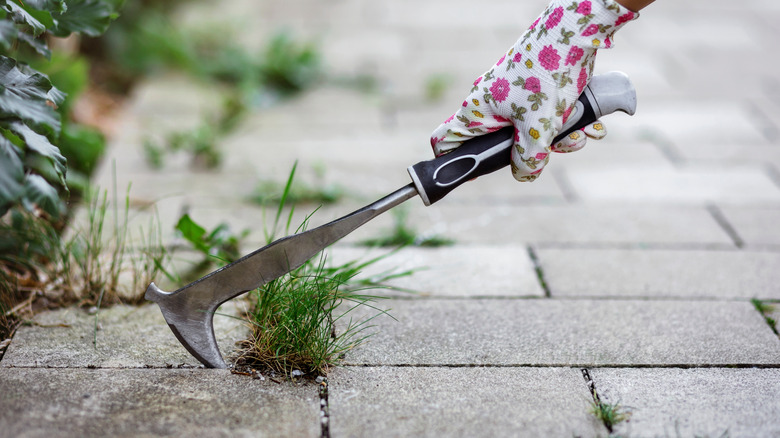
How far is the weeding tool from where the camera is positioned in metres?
1.88

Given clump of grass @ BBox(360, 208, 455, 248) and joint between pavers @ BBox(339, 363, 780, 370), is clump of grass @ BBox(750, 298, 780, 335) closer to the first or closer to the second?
joint between pavers @ BBox(339, 363, 780, 370)

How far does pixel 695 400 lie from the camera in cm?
191

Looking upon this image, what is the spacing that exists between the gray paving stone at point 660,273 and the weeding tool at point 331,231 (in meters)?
0.73

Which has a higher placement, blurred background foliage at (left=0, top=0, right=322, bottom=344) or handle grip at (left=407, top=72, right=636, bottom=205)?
blurred background foliage at (left=0, top=0, right=322, bottom=344)

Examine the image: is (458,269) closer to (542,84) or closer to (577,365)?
(577,365)

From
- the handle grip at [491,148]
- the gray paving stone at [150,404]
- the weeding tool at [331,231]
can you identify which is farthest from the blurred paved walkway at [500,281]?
the handle grip at [491,148]

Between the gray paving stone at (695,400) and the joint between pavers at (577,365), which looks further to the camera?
the joint between pavers at (577,365)

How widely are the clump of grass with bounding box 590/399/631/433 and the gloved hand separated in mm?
605

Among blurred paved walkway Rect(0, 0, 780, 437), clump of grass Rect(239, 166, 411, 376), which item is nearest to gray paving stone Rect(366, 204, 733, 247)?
blurred paved walkway Rect(0, 0, 780, 437)

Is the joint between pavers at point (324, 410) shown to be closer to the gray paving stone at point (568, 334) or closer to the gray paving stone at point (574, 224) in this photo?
the gray paving stone at point (568, 334)

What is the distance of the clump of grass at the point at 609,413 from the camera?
1.81 meters

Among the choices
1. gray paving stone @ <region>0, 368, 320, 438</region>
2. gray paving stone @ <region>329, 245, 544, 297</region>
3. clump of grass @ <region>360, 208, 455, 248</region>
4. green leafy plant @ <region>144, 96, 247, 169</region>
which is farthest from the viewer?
green leafy plant @ <region>144, 96, 247, 169</region>

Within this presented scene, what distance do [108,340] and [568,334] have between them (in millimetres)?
1295

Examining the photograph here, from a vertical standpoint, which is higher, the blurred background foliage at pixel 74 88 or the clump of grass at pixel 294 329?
the blurred background foliage at pixel 74 88
